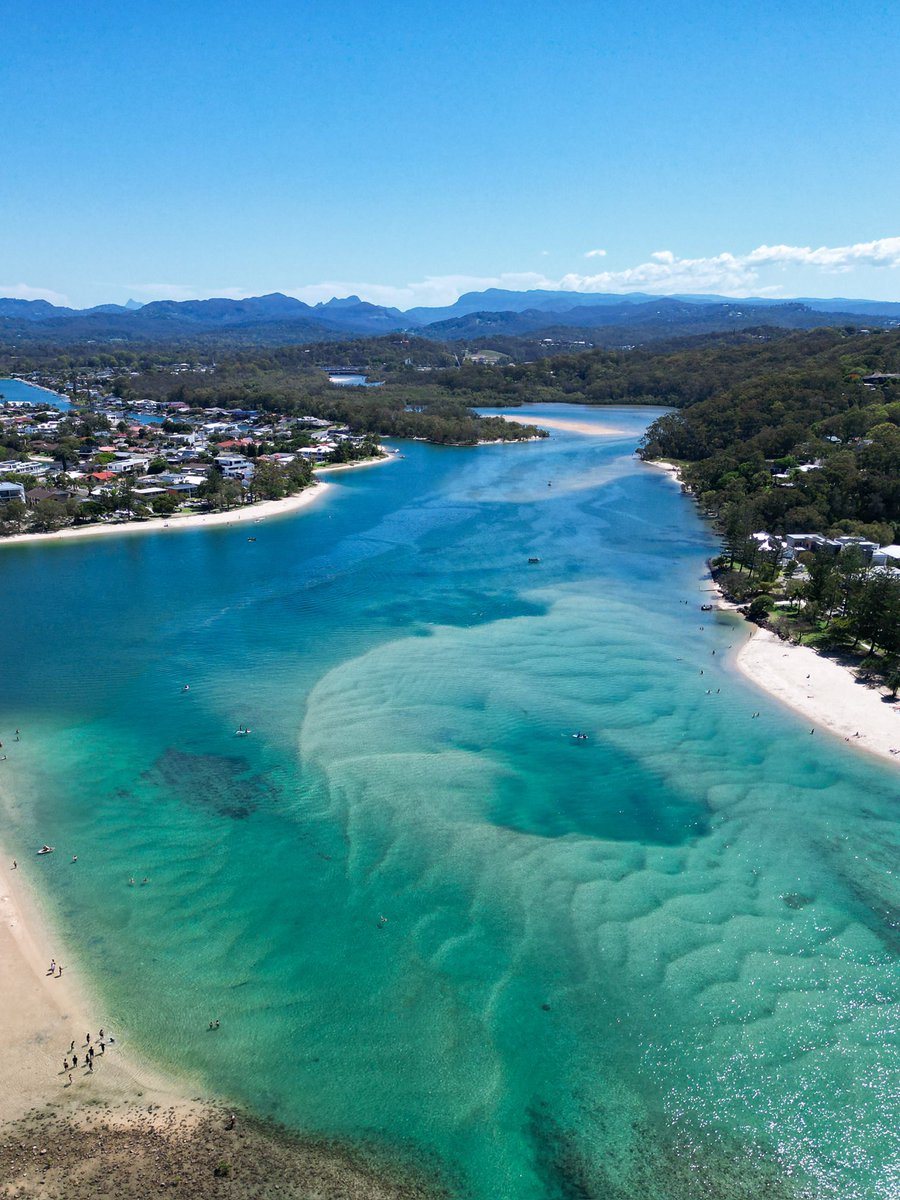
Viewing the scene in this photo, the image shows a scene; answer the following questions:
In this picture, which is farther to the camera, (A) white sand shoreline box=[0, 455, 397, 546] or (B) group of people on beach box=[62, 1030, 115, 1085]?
(A) white sand shoreline box=[0, 455, 397, 546]

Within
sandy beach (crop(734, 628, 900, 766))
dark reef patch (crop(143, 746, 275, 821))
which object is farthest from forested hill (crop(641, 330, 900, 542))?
dark reef patch (crop(143, 746, 275, 821))

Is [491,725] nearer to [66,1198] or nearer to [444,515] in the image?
[66,1198]

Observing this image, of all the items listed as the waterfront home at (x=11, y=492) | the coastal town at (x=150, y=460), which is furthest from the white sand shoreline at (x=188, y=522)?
the waterfront home at (x=11, y=492)

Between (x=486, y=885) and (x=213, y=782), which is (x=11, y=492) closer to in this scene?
(x=213, y=782)

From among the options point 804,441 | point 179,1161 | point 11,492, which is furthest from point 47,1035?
point 804,441

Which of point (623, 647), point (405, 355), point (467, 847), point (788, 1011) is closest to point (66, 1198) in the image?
point (467, 847)

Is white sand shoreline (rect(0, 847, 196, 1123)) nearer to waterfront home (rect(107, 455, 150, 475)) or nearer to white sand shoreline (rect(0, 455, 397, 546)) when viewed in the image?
white sand shoreline (rect(0, 455, 397, 546))
